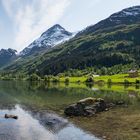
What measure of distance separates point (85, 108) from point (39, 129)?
20.6 m

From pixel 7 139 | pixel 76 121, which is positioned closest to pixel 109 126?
pixel 76 121

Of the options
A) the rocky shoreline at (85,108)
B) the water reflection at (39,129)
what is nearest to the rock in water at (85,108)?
the rocky shoreline at (85,108)

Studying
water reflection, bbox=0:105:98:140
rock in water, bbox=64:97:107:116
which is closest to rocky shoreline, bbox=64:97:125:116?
rock in water, bbox=64:97:107:116

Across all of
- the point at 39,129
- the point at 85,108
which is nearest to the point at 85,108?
the point at 85,108

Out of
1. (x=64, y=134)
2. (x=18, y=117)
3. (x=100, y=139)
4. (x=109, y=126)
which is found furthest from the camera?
(x=18, y=117)

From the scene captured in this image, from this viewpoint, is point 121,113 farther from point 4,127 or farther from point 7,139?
point 7,139

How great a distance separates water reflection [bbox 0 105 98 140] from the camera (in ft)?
170

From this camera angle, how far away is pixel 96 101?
82.9m

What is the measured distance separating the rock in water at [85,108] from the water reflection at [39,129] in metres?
4.43

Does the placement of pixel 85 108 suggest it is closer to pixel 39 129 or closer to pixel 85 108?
pixel 85 108

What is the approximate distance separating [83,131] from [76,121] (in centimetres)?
1114

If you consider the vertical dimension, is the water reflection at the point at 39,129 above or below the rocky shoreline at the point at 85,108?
below

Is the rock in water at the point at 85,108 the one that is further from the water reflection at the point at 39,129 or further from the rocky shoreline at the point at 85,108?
the water reflection at the point at 39,129

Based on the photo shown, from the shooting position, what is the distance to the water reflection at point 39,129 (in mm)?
51938
